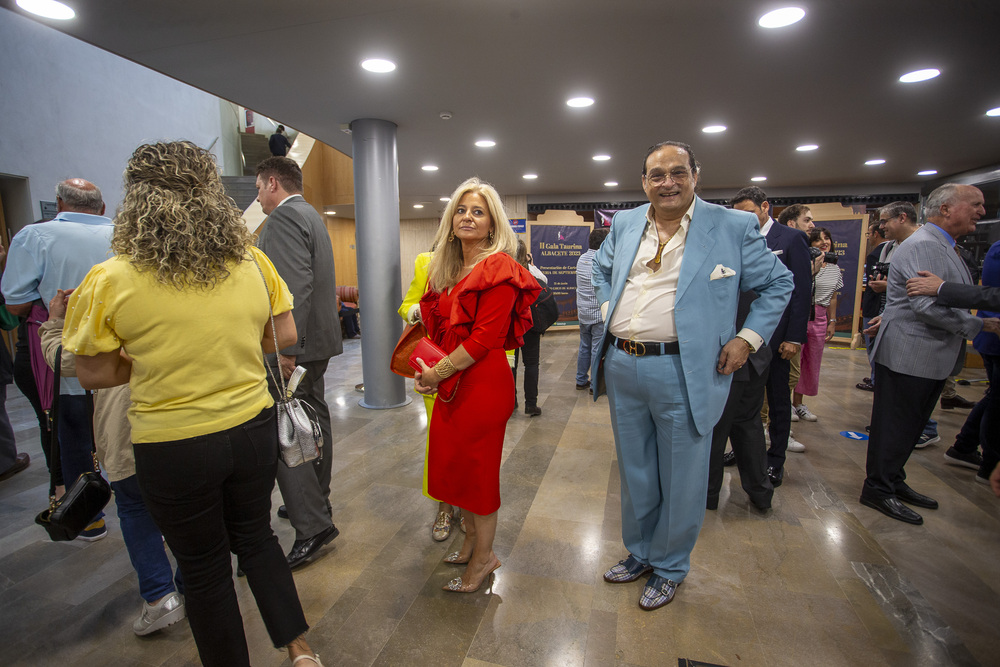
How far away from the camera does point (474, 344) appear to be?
1720 millimetres

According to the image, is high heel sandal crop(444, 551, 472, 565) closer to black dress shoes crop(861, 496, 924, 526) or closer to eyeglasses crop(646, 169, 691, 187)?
eyeglasses crop(646, 169, 691, 187)

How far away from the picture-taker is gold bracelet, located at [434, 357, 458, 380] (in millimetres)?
1745

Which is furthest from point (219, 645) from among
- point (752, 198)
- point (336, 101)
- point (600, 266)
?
point (336, 101)

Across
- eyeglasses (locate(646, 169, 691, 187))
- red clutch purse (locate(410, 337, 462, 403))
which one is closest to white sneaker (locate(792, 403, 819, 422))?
eyeglasses (locate(646, 169, 691, 187))

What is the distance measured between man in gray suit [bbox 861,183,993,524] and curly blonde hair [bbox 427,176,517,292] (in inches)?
85.9

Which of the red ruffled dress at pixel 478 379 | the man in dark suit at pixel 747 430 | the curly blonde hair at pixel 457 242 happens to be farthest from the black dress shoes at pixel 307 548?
the man in dark suit at pixel 747 430

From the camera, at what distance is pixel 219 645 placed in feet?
4.33

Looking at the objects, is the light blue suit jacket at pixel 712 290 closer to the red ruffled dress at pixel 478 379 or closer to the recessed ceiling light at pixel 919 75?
the red ruffled dress at pixel 478 379

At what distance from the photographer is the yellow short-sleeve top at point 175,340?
107 cm

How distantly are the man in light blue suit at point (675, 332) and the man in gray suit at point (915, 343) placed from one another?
1232 mm

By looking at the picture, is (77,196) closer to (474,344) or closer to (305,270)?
(305,270)

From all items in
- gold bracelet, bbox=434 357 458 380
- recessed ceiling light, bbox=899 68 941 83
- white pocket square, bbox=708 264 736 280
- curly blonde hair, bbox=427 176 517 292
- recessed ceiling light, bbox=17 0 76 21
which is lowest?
gold bracelet, bbox=434 357 458 380

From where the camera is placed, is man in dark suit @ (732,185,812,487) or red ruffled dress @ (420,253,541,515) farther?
man in dark suit @ (732,185,812,487)

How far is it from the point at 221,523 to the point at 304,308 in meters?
1.15
